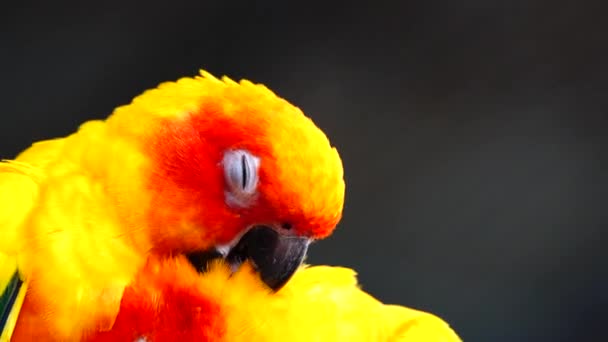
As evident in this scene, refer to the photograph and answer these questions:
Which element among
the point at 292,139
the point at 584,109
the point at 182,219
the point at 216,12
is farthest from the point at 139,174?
the point at 584,109

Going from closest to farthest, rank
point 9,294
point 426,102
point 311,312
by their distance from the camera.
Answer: point 9,294, point 311,312, point 426,102

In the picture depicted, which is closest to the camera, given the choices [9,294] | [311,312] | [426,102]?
[9,294]

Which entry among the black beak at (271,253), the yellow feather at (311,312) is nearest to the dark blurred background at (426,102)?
the yellow feather at (311,312)

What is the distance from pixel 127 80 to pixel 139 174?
0.66 meters

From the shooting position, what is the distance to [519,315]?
159 cm

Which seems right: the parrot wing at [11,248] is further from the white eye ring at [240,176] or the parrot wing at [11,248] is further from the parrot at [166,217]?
the white eye ring at [240,176]

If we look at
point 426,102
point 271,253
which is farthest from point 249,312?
point 426,102

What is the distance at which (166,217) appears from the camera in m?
0.83

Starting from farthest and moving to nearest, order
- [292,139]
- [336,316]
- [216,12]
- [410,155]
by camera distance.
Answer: [410,155] < [216,12] < [336,316] < [292,139]

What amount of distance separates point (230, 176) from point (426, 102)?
0.72 m

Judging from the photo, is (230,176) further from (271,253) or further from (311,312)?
(311,312)

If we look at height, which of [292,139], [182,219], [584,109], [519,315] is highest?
[584,109]

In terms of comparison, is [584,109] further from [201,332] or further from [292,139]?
[201,332]

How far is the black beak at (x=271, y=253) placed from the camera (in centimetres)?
88
